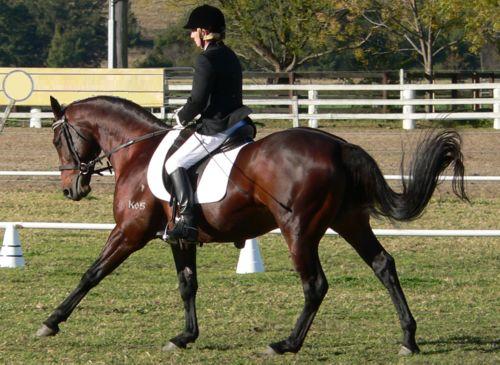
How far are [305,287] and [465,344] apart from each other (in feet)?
4.45

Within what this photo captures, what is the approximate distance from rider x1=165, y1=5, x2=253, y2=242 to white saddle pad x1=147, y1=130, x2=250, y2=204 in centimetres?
9

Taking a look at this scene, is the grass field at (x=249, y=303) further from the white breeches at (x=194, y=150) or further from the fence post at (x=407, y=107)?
the fence post at (x=407, y=107)

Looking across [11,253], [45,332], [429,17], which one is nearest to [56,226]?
→ [11,253]

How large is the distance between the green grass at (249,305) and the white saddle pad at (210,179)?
1.15 metres

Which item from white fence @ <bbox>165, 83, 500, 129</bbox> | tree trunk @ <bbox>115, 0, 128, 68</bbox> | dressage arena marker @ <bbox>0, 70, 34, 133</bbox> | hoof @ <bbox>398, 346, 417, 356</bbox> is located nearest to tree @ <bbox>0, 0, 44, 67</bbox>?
tree trunk @ <bbox>115, 0, 128, 68</bbox>

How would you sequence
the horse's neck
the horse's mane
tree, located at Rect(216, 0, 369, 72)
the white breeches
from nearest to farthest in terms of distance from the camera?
the white breeches < the horse's neck < the horse's mane < tree, located at Rect(216, 0, 369, 72)

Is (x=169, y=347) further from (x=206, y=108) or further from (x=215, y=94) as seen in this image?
(x=215, y=94)

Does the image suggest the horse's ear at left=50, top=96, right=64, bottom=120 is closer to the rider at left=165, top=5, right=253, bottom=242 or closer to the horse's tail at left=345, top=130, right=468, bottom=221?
the rider at left=165, top=5, right=253, bottom=242

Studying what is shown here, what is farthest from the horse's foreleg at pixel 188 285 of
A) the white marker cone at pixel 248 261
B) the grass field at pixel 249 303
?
the white marker cone at pixel 248 261

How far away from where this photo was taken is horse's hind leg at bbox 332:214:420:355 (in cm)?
814

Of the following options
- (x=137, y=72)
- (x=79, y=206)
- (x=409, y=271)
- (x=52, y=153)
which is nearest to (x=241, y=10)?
(x=137, y=72)

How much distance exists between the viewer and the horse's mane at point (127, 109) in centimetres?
908

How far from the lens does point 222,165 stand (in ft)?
27.3

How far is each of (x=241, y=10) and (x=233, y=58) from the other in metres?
29.2
